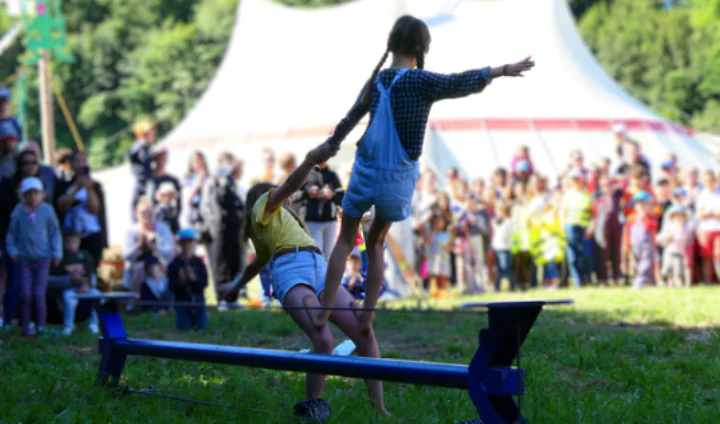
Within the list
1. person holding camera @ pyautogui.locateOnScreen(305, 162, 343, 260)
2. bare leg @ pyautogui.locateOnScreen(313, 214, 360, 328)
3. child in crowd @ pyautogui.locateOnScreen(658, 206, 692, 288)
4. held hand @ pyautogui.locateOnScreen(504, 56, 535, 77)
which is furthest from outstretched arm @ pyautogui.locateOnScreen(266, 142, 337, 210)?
child in crowd @ pyautogui.locateOnScreen(658, 206, 692, 288)

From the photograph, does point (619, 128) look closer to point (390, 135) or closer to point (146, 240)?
point (146, 240)

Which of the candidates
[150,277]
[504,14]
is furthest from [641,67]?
[150,277]

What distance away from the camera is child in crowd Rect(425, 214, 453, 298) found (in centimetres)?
1312

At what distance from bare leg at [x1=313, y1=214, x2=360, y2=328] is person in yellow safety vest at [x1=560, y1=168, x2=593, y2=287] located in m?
9.78

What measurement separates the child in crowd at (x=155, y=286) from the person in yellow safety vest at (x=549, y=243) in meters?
5.63

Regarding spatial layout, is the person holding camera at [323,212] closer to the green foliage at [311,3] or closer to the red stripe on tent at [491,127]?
the red stripe on tent at [491,127]

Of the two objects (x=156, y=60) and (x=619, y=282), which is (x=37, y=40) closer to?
(x=619, y=282)

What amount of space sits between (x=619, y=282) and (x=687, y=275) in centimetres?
103

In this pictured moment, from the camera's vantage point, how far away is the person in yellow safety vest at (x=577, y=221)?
45.5ft

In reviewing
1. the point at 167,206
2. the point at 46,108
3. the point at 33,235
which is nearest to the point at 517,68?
the point at 33,235

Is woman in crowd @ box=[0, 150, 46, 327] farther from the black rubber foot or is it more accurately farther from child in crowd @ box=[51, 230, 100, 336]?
the black rubber foot

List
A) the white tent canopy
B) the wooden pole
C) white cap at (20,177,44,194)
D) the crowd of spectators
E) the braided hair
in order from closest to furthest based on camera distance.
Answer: the braided hair < white cap at (20,177,44,194) < the crowd of spectators < the white tent canopy < the wooden pole

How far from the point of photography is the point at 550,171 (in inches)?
715

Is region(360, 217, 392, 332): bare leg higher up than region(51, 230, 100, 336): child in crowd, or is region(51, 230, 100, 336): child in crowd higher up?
region(360, 217, 392, 332): bare leg
